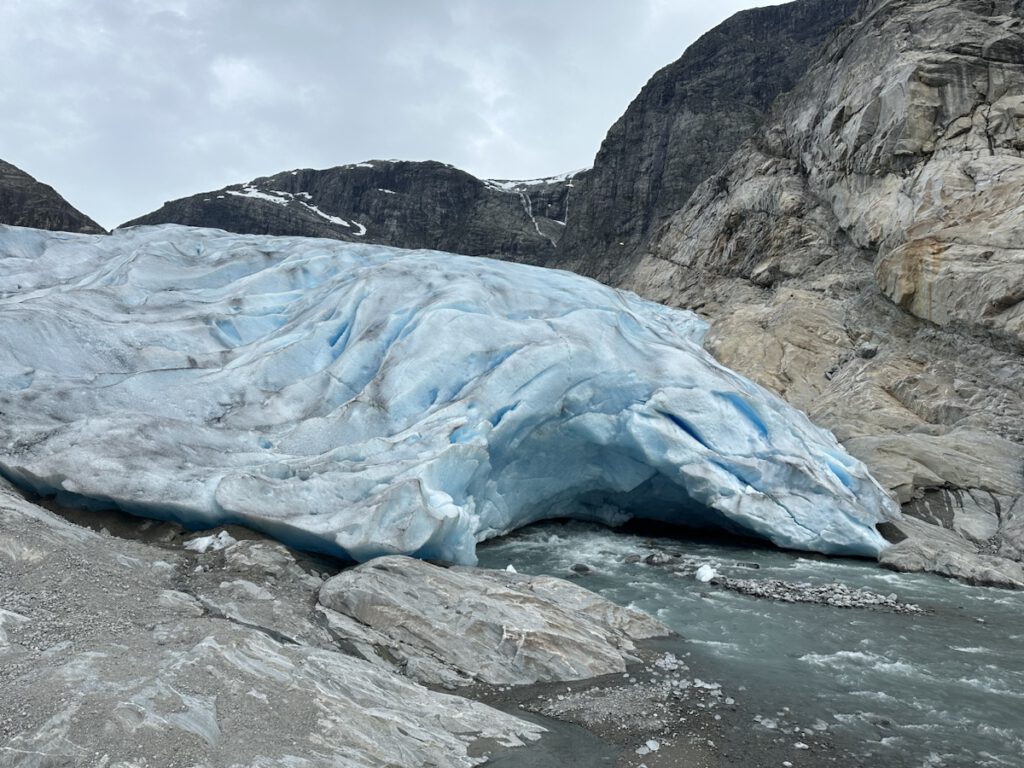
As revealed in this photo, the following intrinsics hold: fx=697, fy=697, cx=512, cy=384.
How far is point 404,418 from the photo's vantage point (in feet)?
32.2

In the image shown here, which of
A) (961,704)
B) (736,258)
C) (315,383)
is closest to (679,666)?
(961,704)

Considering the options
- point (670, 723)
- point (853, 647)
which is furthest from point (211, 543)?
point (853, 647)

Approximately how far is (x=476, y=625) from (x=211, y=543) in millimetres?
3057

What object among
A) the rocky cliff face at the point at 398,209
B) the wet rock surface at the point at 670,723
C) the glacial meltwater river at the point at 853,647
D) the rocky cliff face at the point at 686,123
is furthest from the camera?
the rocky cliff face at the point at 398,209

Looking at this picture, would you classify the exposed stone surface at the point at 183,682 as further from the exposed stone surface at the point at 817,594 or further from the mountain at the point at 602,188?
the mountain at the point at 602,188

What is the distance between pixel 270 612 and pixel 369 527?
164 cm

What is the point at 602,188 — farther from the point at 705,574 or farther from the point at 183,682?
the point at 183,682

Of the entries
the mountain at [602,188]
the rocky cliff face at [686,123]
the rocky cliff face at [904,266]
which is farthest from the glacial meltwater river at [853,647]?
the mountain at [602,188]

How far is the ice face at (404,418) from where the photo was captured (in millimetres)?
7793

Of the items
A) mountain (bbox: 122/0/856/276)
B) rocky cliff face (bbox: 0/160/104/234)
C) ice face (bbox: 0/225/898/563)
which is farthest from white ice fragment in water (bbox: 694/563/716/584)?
rocky cliff face (bbox: 0/160/104/234)

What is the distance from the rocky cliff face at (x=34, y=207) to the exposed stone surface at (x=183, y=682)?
123 ft

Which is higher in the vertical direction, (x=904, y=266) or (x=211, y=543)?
(x=904, y=266)

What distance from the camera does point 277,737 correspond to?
3.86 m

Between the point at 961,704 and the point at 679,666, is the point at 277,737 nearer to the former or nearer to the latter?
the point at 679,666
